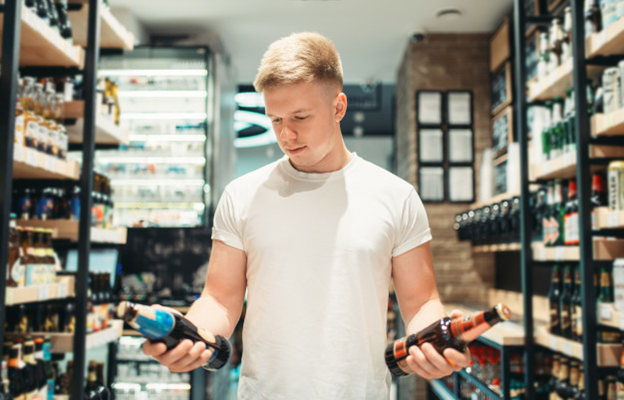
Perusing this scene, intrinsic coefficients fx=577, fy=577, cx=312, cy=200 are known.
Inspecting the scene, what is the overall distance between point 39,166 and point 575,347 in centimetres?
235

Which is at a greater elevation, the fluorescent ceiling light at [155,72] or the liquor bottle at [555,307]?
the fluorescent ceiling light at [155,72]

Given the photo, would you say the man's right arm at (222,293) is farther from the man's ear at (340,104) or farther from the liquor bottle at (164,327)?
the man's ear at (340,104)

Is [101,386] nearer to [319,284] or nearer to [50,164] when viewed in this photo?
[50,164]

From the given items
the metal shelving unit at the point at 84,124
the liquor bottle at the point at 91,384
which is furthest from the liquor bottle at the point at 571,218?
the liquor bottle at the point at 91,384

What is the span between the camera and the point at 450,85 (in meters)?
5.61

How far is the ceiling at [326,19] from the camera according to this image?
4.97 meters

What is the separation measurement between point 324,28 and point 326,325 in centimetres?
457

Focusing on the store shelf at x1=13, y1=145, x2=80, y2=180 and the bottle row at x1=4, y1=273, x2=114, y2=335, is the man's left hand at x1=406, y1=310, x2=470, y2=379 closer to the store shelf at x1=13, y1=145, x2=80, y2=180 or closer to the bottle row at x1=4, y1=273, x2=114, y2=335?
the store shelf at x1=13, y1=145, x2=80, y2=180

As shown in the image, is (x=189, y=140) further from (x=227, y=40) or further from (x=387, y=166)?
(x=387, y=166)

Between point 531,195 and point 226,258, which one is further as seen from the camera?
point 531,195

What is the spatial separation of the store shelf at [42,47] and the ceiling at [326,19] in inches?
98.5

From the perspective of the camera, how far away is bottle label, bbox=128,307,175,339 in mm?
1014

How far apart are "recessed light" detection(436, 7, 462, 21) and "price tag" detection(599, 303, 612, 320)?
135 inches

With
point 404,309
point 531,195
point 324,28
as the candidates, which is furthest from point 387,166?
point 404,309
